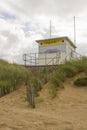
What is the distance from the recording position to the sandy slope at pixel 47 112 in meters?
11.4

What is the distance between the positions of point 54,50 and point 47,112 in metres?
18.6

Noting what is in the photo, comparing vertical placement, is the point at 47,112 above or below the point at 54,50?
below

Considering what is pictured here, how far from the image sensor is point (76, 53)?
114 ft

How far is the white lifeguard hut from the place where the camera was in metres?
32.0

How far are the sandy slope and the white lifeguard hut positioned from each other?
30.5ft

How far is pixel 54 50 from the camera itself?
33.3m

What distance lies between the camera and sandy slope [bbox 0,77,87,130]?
11430 millimetres

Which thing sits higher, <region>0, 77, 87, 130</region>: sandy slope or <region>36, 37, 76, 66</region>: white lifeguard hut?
<region>36, 37, 76, 66</region>: white lifeguard hut

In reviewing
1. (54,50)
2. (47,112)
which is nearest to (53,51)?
(54,50)

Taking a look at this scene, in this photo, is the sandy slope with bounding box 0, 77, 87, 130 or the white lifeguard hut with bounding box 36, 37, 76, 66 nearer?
the sandy slope with bounding box 0, 77, 87, 130

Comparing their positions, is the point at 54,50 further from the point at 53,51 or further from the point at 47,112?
the point at 47,112

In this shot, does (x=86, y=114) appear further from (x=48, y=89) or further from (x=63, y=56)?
(x=63, y=56)

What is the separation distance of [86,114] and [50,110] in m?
2.17

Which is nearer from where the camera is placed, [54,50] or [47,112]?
[47,112]
